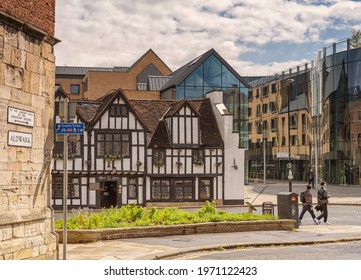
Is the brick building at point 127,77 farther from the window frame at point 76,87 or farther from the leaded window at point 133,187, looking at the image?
the leaded window at point 133,187

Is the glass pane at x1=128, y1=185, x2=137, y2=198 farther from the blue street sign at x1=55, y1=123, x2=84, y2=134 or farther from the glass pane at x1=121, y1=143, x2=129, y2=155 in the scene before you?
the blue street sign at x1=55, y1=123, x2=84, y2=134

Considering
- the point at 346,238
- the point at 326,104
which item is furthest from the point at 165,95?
the point at 346,238

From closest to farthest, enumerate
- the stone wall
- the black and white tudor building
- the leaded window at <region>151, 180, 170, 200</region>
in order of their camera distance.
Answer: the stone wall → the black and white tudor building → the leaded window at <region>151, 180, 170, 200</region>

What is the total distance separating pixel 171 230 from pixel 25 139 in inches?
324

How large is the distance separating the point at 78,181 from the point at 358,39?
33.2 m

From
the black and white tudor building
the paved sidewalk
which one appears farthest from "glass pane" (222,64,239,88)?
the paved sidewalk

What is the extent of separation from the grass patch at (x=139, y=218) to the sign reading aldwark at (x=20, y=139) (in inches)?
252

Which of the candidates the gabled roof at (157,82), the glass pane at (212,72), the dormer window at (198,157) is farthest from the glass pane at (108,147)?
the gabled roof at (157,82)

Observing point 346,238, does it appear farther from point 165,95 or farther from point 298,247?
point 165,95

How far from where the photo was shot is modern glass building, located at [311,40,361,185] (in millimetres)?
51844

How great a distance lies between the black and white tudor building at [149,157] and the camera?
35875 millimetres

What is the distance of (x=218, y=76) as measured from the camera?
50.1m

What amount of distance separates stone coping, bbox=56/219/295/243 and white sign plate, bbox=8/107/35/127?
5.66 metres

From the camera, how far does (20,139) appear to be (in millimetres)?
11188
